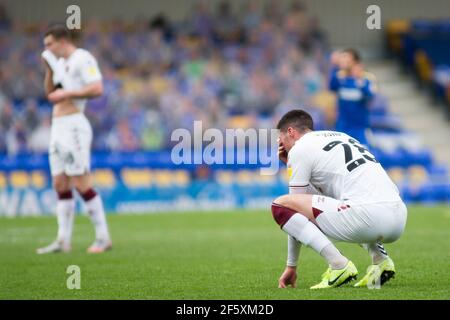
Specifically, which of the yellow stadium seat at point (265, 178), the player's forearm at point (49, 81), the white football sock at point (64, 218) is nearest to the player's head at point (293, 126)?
the white football sock at point (64, 218)

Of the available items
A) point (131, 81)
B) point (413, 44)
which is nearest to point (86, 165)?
point (131, 81)

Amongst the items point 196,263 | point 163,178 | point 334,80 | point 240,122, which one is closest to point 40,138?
point 163,178

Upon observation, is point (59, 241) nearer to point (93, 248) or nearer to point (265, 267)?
point (93, 248)

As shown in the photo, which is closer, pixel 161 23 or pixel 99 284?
pixel 99 284

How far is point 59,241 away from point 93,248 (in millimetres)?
432

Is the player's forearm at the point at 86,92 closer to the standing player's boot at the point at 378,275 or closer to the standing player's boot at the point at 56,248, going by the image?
the standing player's boot at the point at 56,248

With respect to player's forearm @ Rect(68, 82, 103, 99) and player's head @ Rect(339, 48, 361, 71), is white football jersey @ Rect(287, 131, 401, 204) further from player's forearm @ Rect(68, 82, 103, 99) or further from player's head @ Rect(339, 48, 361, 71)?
player's head @ Rect(339, 48, 361, 71)

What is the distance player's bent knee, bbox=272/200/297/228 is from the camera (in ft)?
27.1

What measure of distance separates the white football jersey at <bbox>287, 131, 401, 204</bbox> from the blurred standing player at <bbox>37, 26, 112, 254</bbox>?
485 centimetres

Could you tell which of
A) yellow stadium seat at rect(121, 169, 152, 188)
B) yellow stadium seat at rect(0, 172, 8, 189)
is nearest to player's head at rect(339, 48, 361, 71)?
yellow stadium seat at rect(121, 169, 152, 188)

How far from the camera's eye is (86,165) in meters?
12.6

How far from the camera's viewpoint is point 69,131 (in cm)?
1259

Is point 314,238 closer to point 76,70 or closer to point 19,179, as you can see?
point 76,70

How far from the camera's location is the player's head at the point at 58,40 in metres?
12.6
